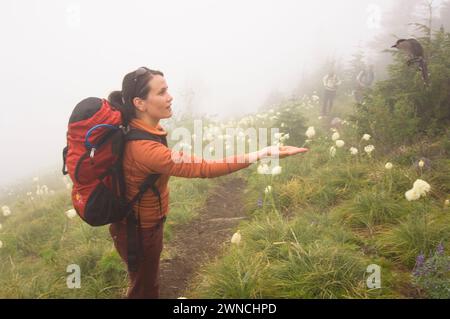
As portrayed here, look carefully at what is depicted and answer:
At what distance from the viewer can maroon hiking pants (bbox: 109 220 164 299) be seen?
298 centimetres

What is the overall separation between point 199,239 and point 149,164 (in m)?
3.00

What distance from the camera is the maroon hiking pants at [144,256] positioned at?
298cm

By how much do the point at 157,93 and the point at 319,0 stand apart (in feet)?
220

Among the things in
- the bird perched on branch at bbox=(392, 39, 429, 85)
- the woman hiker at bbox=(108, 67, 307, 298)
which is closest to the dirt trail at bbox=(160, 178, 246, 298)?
the woman hiker at bbox=(108, 67, 307, 298)

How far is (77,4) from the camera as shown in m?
130

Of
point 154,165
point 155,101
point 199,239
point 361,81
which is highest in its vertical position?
point 155,101

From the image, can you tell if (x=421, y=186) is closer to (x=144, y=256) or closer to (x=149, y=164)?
(x=149, y=164)

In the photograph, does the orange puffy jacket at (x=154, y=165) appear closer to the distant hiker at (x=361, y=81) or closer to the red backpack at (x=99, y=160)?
the red backpack at (x=99, y=160)

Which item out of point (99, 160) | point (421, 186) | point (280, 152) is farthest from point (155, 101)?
point (421, 186)

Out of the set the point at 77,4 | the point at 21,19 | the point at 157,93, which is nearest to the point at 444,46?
the point at 157,93

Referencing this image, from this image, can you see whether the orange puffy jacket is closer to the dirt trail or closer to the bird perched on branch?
the dirt trail

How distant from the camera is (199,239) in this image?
5219mm

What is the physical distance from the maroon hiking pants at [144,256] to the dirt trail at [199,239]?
90 cm
